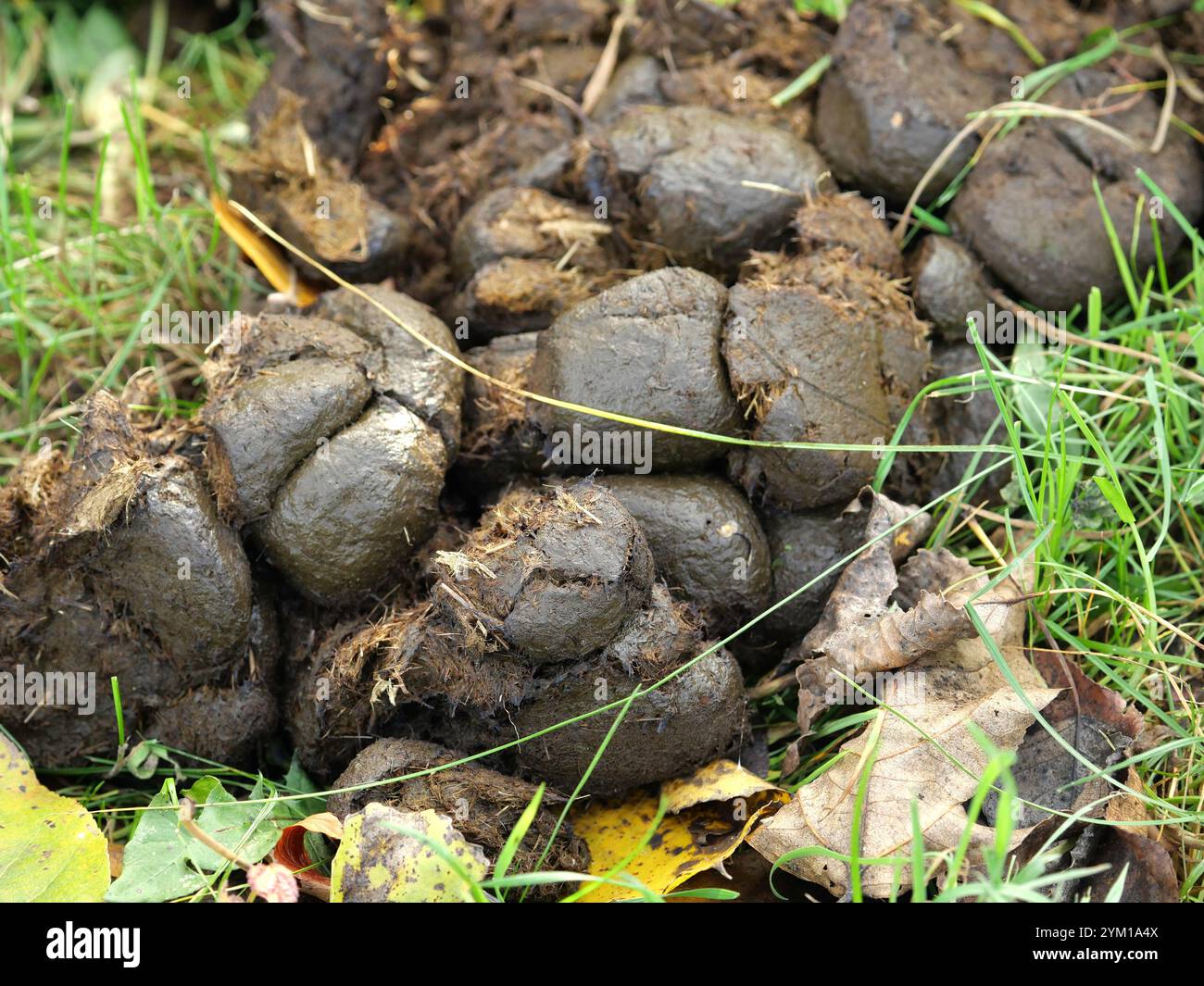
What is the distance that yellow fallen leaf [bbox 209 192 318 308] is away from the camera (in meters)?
3.76

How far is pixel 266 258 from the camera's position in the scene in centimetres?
379

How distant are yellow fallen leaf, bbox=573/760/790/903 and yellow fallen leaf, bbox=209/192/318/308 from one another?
6.75ft

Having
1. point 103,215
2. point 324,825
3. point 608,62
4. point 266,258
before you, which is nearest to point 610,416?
point 324,825

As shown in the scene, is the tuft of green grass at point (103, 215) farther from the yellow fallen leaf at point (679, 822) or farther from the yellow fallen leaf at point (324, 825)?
the yellow fallen leaf at point (679, 822)

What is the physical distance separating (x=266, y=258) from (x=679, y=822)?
2.42 metres

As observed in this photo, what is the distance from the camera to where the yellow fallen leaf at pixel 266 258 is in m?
3.76

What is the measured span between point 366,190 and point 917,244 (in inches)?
82.5

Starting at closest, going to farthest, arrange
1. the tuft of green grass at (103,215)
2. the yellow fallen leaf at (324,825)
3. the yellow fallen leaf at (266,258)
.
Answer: the yellow fallen leaf at (324,825)
the yellow fallen leaf at (266,258)
the tuft of green grass at (103,215)

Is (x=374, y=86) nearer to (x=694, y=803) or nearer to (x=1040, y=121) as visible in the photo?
(x=1040, y=121)

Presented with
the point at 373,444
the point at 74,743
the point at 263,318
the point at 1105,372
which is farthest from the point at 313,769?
the point at 1105,372

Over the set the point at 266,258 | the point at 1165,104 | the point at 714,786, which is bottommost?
the point at 714,786

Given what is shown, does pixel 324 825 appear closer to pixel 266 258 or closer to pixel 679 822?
pixel 679 822

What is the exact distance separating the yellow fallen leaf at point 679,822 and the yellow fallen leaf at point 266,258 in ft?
6.75

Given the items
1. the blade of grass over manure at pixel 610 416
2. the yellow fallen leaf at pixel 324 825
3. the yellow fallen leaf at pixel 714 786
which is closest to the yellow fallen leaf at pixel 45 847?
the yellow fallen leaf at pixel 324 825
